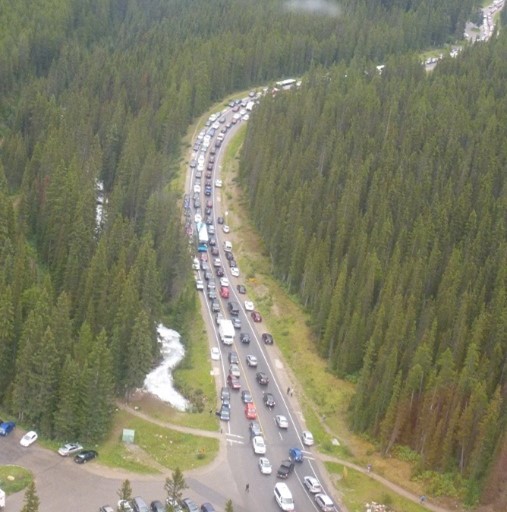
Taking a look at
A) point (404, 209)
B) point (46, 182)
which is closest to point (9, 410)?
point (46, 182)

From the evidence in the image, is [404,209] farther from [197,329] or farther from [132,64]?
[132,64]

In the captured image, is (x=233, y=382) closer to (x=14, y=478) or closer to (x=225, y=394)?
(x=225, y=394)

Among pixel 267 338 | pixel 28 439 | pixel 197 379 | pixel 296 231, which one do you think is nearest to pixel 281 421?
pixel 197 379

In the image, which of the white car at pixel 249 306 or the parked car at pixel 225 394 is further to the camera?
the white car at pixel 249 306

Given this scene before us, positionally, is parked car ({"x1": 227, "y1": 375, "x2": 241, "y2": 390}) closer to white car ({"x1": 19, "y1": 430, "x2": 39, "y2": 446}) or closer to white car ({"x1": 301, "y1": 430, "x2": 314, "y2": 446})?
white car ({"x1": 301, "y1": 430, "x2": 314, "y2": 446})

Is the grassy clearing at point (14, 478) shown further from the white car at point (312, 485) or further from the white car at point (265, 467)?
the white car at point (312, 485)

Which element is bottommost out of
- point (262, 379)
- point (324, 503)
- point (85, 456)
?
point (324, 503)

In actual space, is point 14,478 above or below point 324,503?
above

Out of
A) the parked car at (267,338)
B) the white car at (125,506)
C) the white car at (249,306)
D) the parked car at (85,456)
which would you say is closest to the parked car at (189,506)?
the white car at (125,506)
